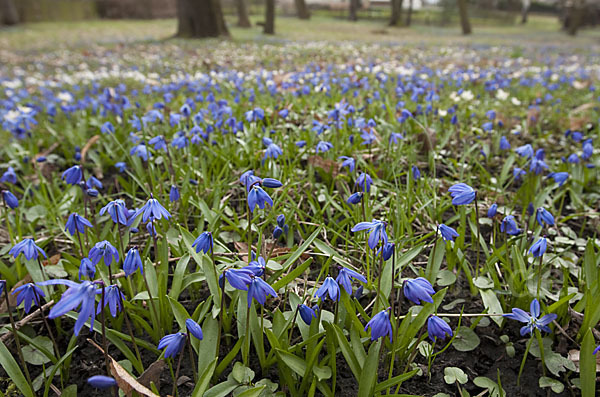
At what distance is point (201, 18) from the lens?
16109 mm

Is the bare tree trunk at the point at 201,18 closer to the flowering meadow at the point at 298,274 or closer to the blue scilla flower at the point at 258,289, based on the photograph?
the flowering meadow at the point at 298,274

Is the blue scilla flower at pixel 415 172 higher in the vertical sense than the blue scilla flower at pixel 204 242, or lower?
lower

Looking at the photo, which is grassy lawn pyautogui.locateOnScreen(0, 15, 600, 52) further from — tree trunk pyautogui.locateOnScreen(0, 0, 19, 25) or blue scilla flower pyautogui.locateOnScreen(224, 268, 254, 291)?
blue scilla flower pyautogui.locateOnScreen(224, 268, 254, 291)

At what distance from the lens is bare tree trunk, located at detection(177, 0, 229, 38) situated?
16.1 m

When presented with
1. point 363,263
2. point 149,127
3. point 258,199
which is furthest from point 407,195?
point 149,127

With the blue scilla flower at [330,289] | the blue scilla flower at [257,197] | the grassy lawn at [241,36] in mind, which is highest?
the grassy lawn at [241,36]

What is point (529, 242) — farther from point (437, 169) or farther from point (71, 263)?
point (71, 263)

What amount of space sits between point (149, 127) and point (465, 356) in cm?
311

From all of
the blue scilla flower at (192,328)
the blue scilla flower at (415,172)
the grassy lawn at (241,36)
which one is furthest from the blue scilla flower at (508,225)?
the grassy lawn at (241,36)

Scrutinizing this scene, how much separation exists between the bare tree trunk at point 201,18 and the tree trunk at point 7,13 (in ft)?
48.6

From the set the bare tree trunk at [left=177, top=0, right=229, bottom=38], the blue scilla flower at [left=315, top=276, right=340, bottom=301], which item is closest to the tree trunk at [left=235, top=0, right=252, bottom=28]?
the bare tree trunk at [left=177, top=0, right=229, bottom=38]

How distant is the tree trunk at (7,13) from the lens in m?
24.8

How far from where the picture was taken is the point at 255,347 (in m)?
1.66

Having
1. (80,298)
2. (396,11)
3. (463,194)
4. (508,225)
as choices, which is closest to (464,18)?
(396,11)
